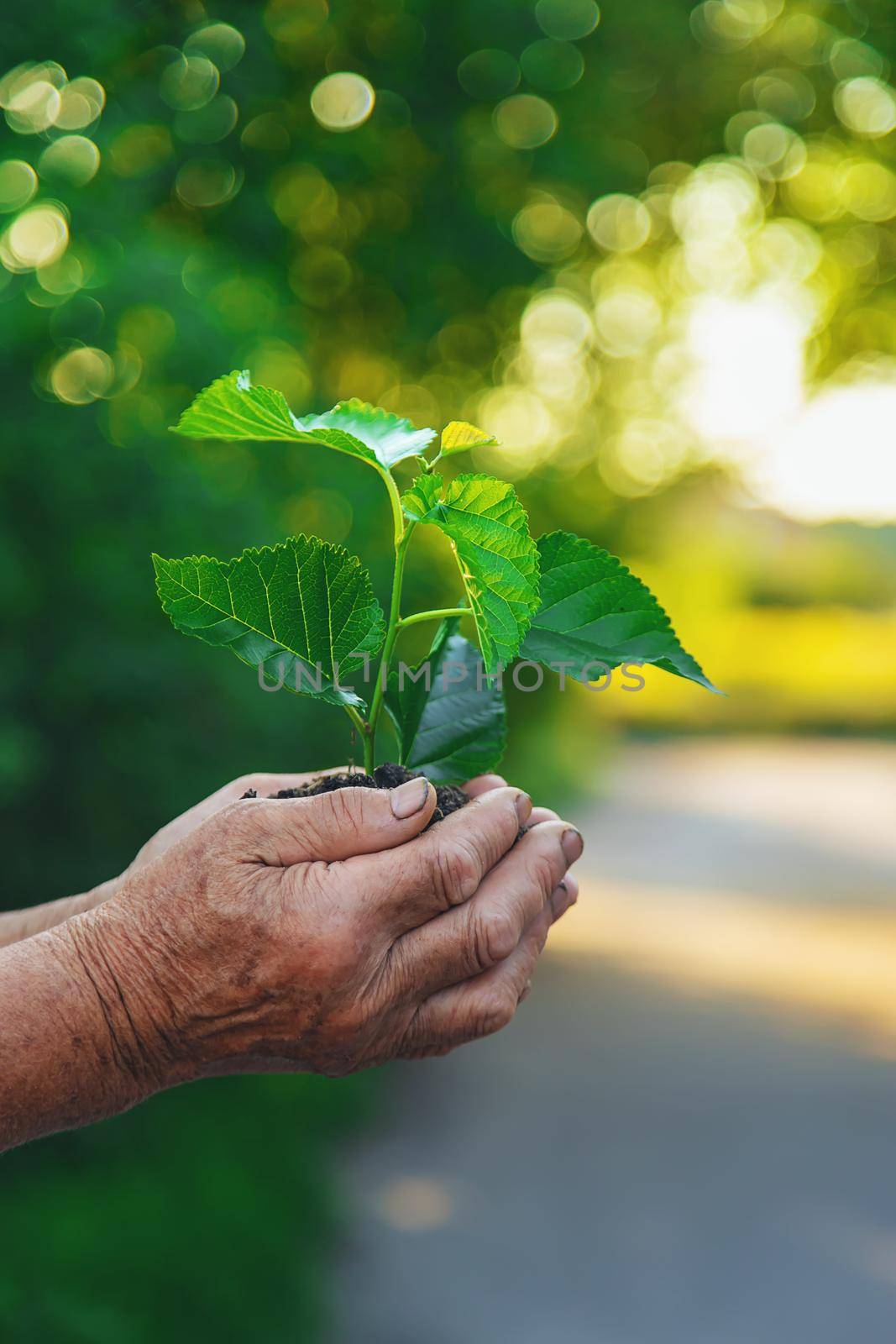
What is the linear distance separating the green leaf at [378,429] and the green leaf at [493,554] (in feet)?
0.15

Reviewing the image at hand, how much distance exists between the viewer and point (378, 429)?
116 centimetres

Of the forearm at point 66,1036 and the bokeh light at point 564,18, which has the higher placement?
Result: the bokeh light at point 564,18

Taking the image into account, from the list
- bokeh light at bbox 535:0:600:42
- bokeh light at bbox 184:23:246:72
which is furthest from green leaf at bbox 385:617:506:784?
bokeh light at bbox 535:0:600:42

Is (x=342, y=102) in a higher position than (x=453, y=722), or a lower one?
higher

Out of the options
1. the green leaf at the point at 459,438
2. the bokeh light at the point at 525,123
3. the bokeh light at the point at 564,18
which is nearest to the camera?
the green leaf at the point at 459,438

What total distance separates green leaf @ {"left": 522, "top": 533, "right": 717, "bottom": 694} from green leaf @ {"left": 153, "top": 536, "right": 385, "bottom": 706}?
17 cm

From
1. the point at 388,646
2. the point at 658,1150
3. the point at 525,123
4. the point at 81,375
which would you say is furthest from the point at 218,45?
the point at 658,1150

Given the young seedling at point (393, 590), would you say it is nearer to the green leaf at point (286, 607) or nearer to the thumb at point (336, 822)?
the green leaf at point (286, 607)

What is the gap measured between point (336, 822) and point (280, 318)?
259cm

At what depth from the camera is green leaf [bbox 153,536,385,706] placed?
1.09 metres

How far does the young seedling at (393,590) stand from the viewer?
104 cm

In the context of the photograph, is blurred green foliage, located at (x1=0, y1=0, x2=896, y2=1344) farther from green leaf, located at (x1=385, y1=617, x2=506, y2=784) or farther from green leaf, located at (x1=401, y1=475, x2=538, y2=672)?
green leaf, located at (x1=401, y1=475, x2=538, y2=672)

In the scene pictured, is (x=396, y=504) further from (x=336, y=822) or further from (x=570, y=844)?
(x=570, y=844)

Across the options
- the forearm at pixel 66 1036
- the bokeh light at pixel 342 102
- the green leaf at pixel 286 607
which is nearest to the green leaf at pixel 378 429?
the green leaf at pixel 286 607
